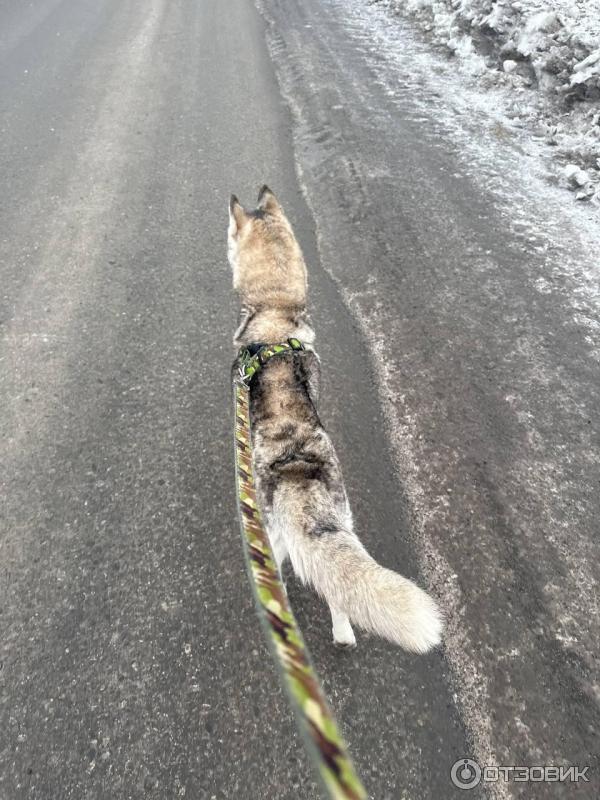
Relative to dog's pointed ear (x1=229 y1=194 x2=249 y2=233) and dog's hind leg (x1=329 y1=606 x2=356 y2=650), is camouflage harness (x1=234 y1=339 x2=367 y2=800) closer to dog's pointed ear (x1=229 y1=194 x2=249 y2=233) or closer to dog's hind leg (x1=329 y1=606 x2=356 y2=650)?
dog's hind leg (x1=329 y1=606 x2=356 y2=650)

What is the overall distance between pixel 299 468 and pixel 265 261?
176cm

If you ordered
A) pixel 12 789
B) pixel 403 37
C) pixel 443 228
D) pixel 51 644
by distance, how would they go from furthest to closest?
pixel 403 37, pixel 443 228, pixel 51 644, pixel 12 789

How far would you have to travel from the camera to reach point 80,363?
13.5 feet

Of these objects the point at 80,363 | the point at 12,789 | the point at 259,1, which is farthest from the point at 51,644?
the point at 259,1

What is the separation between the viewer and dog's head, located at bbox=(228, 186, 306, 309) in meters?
3.30

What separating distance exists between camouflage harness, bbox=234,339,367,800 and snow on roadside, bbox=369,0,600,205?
18.8 ft

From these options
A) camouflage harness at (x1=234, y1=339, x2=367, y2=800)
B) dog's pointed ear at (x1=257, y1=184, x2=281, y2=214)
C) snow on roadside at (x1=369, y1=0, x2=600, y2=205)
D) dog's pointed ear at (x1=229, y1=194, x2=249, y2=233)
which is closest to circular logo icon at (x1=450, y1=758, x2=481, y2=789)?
camouflage harness at (x1=234, y1=339, x2=367, y2=800)

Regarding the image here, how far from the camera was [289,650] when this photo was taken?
144 cm

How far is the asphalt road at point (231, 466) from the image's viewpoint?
7.52 feet

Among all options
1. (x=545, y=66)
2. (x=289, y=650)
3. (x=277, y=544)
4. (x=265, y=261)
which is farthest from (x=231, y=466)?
(x=545, y=66)

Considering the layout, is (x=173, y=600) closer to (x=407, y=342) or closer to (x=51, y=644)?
(x=51, y=644)

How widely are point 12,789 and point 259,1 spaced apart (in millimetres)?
16057

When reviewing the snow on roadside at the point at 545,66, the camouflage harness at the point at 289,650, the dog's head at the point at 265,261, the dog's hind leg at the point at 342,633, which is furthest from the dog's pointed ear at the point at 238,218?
the snow on roadside at the point at 545,66

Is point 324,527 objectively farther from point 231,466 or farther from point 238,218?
point 238,218
